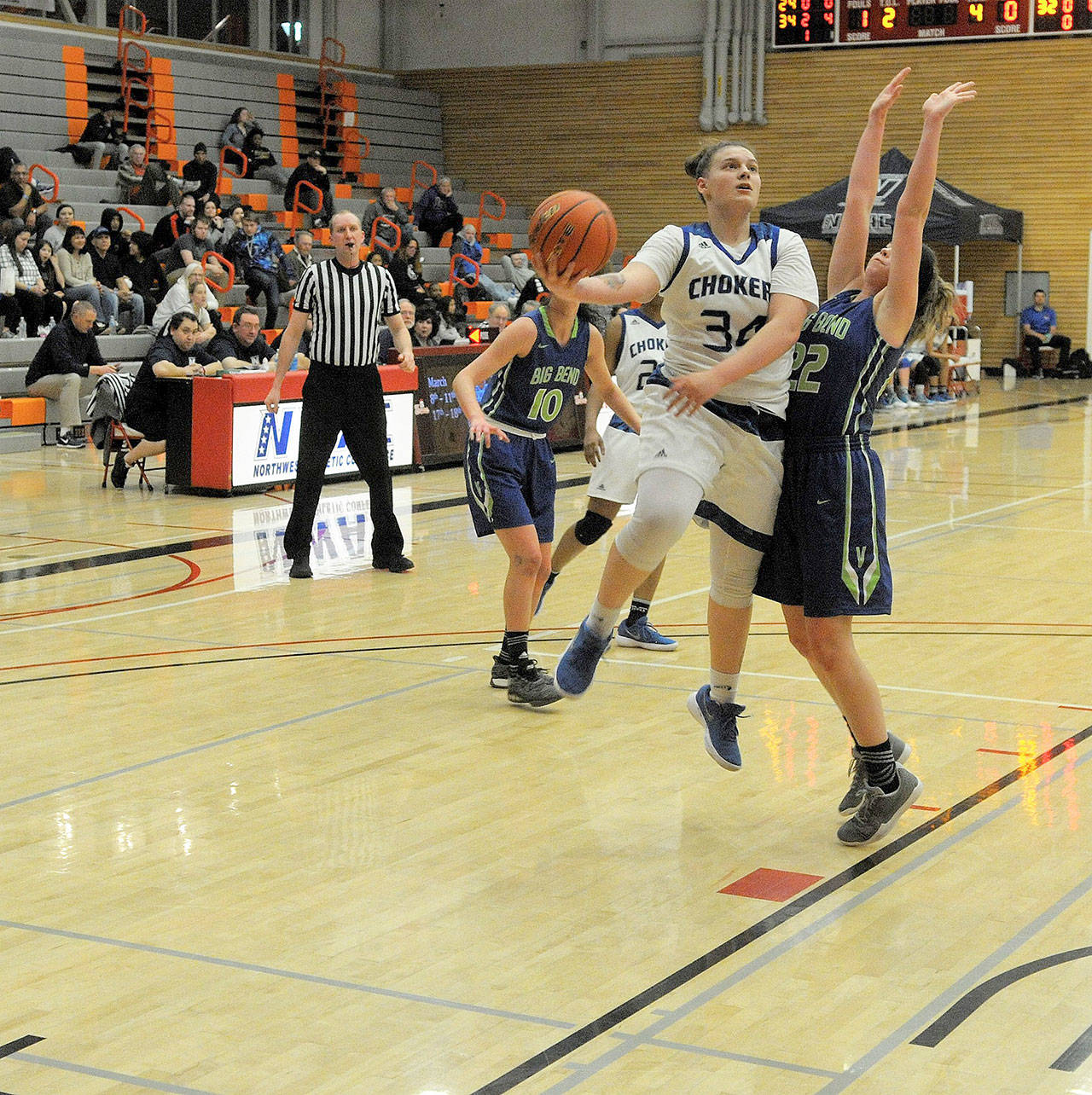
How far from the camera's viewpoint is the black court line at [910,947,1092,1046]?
3.16 meters

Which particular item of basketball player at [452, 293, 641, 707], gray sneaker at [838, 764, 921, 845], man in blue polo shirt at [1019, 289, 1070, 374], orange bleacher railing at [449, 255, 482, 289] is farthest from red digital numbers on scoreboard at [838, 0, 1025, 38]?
gray sneaker at [838, 764, 921, 845]

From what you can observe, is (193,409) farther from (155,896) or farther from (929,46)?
(929,46)

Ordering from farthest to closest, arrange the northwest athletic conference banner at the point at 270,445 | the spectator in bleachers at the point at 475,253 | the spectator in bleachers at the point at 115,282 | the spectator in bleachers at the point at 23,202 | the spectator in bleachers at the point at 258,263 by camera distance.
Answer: the spectator in bleachers at the point at 475,253, the spectator in bleachers at the point at 258,263, the spectator in bleachers at the point at 115,282, the spectator in bleachers at the point at 23,202, the northwest athletic conference banner at the point at 270,445

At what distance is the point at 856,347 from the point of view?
13.9ft

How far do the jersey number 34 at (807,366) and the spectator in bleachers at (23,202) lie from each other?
47.9 ft

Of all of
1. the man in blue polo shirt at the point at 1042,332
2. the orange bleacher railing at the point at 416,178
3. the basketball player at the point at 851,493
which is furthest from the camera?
the orange bleacher railing at the point at 416,178

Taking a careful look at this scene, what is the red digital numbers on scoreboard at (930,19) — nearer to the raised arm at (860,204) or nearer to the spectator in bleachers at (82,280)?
the spectator in bleachers at (82,280)

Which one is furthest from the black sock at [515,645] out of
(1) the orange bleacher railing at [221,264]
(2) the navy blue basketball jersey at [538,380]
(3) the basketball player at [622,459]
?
(1) the orange bleacher railing at [221,264]

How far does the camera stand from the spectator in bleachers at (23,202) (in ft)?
57.1

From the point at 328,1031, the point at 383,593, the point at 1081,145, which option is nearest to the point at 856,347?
the point at 328,1031

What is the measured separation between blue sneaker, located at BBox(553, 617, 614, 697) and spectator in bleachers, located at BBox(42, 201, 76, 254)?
557 inches

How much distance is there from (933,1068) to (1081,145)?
2397 centimetres

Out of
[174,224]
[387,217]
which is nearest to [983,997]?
[174,224]

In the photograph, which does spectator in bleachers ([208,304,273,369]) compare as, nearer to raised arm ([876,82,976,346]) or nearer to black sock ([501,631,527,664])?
black sock ([501,631,527,664])
